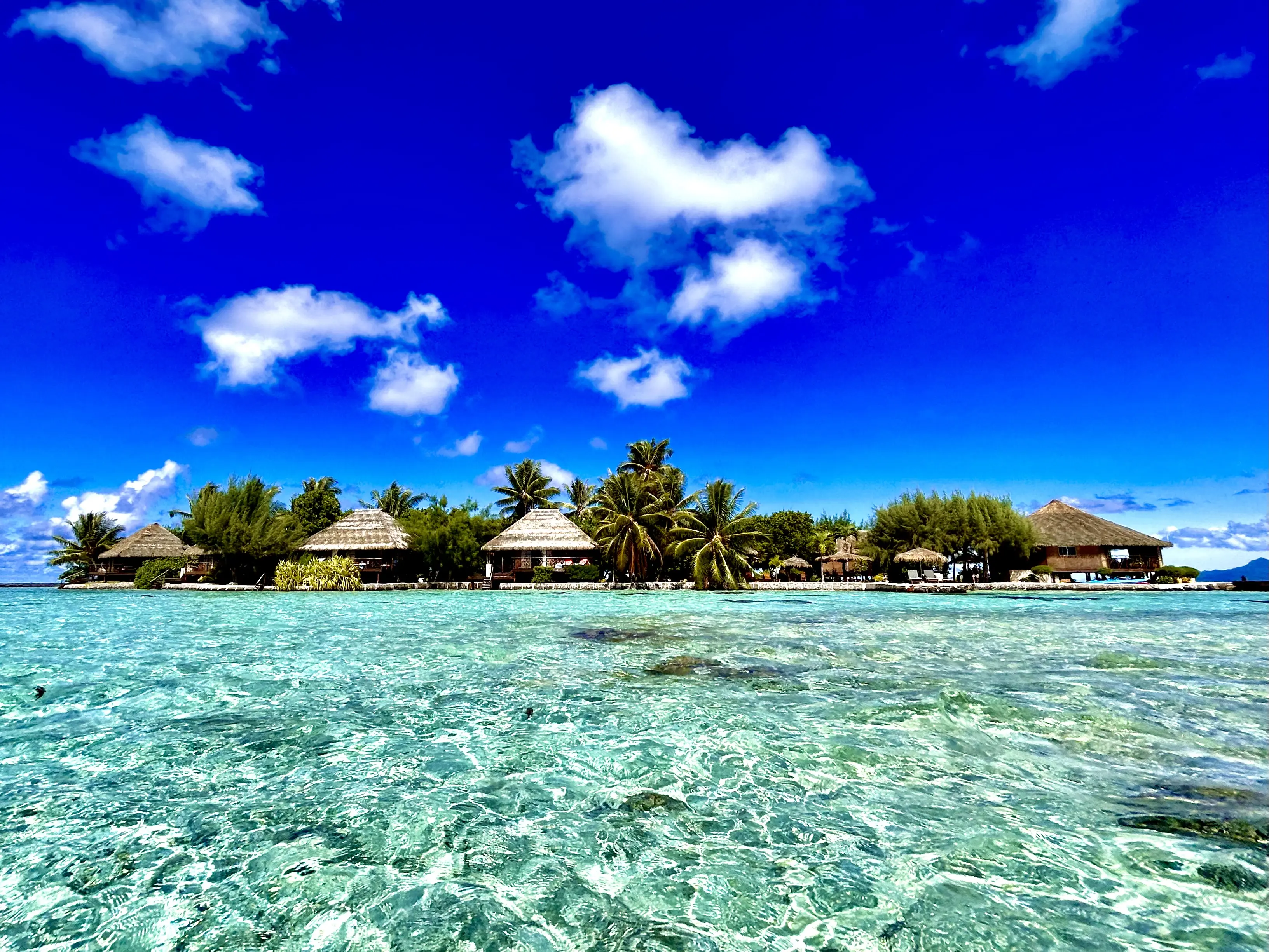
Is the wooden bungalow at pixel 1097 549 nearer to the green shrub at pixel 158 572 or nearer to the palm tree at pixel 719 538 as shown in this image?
the palm tree at pixel 719 538

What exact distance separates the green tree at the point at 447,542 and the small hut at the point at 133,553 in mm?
16383

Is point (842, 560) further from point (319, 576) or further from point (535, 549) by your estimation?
point (319, 576)

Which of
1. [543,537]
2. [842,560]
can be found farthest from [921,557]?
[543,537]

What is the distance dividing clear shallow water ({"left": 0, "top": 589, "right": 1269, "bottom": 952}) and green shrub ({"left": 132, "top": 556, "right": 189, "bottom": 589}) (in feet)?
123

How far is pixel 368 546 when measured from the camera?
3894cm

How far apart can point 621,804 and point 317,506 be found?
5471 cm

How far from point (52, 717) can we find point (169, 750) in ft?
7.53

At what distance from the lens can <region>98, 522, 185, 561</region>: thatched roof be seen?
42188mm

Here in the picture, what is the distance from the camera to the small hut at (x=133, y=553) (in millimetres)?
42250

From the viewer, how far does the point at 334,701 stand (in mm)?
6848

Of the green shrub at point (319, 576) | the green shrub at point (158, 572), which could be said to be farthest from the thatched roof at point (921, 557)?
the green shrub at point (158, 572)

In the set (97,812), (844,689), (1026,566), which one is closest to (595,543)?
(1026,566)

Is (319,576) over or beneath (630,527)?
beneath

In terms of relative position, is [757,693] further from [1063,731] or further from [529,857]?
[529,857]
